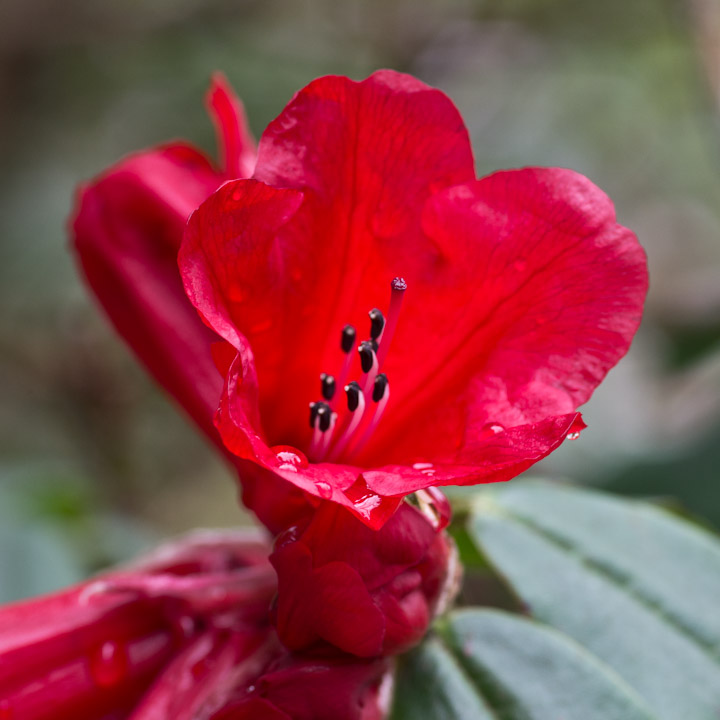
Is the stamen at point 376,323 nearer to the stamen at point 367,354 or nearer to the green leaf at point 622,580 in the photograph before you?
the stamen at point 367,354

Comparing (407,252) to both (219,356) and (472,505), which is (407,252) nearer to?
(219,356)

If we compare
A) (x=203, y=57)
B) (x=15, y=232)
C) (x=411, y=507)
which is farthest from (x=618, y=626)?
(x=203, y=57)

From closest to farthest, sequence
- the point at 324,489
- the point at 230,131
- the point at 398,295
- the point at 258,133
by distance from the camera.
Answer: the point at 324,489
the point at 398,295
the point at 230,131
the point at 258,133

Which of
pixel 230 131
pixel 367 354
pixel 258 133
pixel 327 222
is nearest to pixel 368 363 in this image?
pixel 367 354

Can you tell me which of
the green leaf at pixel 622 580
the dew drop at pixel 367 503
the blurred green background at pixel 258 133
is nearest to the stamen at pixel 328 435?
the dew drop at pixel 367 503

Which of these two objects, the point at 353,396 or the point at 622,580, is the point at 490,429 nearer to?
the point at 353,396

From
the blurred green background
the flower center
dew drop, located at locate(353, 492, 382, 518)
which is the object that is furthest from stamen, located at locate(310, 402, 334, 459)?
the blurred green background

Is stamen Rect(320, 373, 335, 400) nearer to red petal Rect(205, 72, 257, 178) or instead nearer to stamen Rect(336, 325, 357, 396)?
stamen Rect(336, 325, 357, 396)
